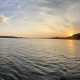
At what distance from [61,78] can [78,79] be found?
86.5 inches

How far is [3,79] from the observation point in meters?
16.1

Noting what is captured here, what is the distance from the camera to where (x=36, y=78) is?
16344mm

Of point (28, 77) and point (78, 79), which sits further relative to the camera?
point (28, 77)

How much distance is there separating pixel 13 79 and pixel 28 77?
2.10 metres

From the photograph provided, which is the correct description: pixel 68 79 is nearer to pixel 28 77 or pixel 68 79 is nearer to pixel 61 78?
pixel 61 78

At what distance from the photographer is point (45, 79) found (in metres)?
16.0

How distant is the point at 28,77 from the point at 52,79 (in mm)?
3425

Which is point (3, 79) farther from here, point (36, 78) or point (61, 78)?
point (61, 78)

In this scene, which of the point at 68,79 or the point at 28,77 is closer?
the point at 68,79

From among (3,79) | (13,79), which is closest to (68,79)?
(13,79)

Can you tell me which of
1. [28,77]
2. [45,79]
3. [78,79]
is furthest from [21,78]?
[78,79]

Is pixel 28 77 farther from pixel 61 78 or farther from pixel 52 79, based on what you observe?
pixel 61 78

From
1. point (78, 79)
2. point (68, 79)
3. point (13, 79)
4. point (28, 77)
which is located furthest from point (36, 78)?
point (78, 79)

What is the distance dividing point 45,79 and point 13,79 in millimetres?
4334
